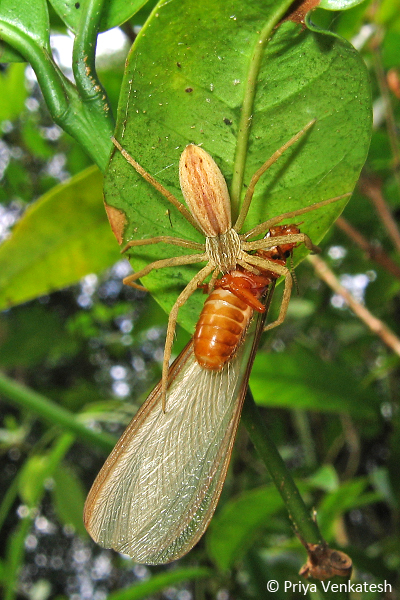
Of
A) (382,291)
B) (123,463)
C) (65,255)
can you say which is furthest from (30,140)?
(123,463)

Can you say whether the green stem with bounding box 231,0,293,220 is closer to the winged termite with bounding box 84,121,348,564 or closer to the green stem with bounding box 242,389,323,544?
the winged termite with bounding box 84,121,348,564

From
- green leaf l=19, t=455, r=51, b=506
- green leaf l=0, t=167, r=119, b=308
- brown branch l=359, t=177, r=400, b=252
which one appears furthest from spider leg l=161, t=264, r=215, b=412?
green leaf l=19, t=455, r=51, b=506

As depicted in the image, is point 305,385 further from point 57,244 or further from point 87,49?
point 87,49

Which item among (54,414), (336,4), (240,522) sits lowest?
(240,522)

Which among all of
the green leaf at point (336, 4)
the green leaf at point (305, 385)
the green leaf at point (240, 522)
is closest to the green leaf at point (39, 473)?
the green leaf at point (240, 522)

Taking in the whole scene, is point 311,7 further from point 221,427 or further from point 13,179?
point 13,179

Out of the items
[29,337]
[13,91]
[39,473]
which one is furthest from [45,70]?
[29,337]
